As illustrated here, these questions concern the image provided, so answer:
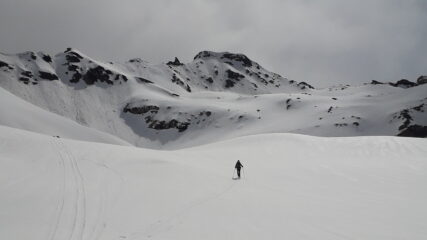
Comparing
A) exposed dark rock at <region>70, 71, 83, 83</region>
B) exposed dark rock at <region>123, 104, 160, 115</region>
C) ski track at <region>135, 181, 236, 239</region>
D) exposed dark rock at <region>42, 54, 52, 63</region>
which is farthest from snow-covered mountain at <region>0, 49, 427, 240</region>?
exposed dark rock at <region>42, 54, 52, 63</region>

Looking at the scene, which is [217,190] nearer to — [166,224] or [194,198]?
[194,198]

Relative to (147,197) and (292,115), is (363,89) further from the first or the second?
(147,197)

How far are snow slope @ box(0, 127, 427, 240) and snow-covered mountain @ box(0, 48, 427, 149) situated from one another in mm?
83604

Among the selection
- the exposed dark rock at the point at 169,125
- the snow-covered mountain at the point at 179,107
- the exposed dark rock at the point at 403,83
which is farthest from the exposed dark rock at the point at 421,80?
the exposed dark rock at the point at 169,125

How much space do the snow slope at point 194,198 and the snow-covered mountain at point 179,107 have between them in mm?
83604

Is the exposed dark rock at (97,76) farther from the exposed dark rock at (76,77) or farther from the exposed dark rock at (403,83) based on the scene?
the exposed dark rock at (403,83)

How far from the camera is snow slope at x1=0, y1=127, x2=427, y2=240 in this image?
1076 cm

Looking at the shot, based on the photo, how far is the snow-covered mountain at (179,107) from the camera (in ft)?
389

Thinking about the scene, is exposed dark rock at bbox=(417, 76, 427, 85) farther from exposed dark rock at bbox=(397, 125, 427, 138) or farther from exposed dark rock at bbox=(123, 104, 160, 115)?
exposed dark rock at bbox=(123, 104, 160, 115)

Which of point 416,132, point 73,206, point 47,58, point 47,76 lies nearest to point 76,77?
point 47,76

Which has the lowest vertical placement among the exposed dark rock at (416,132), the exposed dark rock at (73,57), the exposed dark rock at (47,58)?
the exposed dark rock at (416,132)

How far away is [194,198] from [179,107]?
141564 millimetres

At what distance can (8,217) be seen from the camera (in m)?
10.9

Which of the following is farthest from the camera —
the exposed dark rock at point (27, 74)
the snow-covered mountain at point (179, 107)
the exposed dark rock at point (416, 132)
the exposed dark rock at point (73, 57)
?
the exposed dark rock at point (73, 57)
